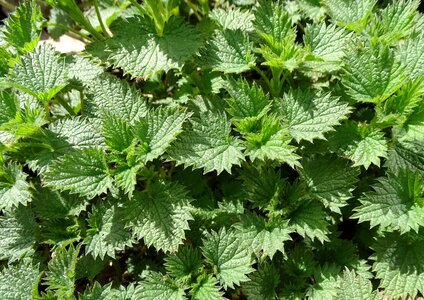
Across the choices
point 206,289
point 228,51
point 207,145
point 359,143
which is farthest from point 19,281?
point 359,143

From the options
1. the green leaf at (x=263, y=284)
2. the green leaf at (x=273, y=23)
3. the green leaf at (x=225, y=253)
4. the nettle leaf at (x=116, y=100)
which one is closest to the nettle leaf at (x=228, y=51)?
the green leaf at (x=273, y=23)

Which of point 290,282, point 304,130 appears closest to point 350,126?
point 304,130

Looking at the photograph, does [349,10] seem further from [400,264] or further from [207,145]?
[400,264]

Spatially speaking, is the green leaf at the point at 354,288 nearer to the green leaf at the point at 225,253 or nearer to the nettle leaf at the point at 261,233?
the nettle leaf at the point at 261,233

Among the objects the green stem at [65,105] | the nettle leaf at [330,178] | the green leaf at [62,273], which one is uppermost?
the nettle leaf at [330,178]

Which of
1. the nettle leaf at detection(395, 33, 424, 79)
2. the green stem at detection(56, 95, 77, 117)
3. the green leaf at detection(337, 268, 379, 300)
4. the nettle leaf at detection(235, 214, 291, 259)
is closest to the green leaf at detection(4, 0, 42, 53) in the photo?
the green stem at detection(56, 95, 77, 117)
